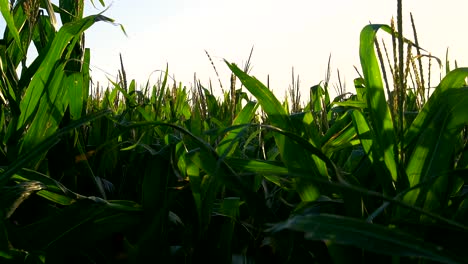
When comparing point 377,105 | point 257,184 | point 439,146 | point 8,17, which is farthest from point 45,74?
point 439,146

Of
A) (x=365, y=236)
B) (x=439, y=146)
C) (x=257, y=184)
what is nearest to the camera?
(x=365, y=236)

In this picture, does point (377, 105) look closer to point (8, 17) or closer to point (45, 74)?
point (45, 74)

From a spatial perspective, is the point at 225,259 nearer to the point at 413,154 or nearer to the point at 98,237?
the point at 98,237

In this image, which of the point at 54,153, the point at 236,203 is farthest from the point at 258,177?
the point at 54,153

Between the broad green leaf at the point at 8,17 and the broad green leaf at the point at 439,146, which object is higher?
the broad green leaf at the point at 8,17

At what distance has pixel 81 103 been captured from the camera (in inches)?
58.6

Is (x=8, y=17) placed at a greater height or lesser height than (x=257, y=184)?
greater

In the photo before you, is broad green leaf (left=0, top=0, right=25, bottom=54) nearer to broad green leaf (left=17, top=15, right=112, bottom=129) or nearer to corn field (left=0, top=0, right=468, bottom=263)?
corn field (left=0, top=0, right=468, bottom=263)

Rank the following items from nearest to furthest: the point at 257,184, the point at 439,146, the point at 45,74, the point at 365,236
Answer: the point at 365,236 → the point at 439,146 → the point at 257,184 → the point at 45,74

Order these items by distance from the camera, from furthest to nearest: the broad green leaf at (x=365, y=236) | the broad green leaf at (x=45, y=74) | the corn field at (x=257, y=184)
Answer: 1. the broad green leaf at (x=45, y=74)
2. the corn field at (x=257, y=184)
3. the broad green leaf at (x=365, y=236)

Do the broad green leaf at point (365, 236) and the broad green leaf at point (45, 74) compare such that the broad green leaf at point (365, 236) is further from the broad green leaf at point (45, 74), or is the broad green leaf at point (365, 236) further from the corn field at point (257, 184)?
the broad green leaf at point (45, 74)

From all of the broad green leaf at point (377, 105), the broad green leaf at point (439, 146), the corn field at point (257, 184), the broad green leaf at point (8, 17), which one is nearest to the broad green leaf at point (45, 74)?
the corn field at point (257, 184)

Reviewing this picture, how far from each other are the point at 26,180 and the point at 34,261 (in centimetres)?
21

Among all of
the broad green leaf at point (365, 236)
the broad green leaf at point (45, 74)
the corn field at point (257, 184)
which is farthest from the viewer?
the broad green leaf at point (45, 74)
